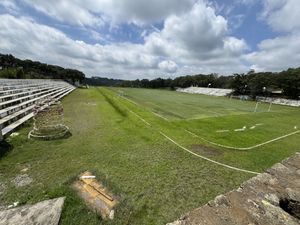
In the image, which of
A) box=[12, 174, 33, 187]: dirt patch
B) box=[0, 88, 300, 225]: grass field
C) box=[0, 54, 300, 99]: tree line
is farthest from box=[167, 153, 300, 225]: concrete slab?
box=[0, 54, 300, 99]: tree line

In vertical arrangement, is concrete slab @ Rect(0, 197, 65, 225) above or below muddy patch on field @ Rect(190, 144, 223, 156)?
above

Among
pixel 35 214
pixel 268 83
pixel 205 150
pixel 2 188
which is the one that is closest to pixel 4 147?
pixel 2 188

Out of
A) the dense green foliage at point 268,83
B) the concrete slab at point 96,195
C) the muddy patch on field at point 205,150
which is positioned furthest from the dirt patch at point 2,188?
the dense green foliage at point 268,83

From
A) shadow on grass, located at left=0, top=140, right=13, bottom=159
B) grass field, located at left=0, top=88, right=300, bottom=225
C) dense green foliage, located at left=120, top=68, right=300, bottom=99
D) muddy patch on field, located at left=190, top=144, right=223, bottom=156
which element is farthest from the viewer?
dense green foliage, located at left=120, top=68, right=300, bottom=99

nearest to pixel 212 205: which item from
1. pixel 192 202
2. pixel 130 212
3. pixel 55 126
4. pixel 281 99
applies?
pixel 130 212

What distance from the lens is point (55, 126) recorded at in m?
9.92

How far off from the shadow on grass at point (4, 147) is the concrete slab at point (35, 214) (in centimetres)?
362

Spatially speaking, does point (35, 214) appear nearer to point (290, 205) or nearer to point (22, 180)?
point (22, 180)

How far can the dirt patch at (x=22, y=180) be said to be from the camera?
195 inches

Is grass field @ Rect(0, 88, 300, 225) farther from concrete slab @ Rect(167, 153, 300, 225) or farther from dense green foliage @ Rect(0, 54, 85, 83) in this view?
dense green foliage @ Rect(0, 54, 85, 83)

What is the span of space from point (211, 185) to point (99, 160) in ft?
12.7

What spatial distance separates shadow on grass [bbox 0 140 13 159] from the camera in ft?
22.0

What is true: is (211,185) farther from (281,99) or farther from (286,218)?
(281,99)

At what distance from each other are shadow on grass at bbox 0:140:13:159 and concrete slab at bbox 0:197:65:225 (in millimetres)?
3617
